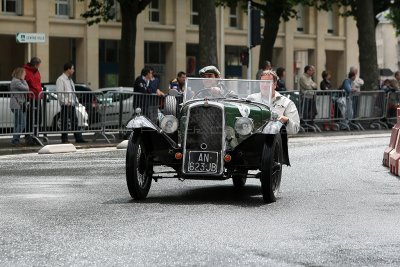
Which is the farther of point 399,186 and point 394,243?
point 399,186

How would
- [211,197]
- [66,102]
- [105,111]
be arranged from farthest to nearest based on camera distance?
[105,111]
[66,102]
[211,197]

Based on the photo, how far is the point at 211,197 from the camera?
1382cm

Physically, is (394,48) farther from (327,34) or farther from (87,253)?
(87,253)

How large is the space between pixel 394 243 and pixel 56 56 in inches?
1788

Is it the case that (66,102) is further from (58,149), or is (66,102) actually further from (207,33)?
(207,33)

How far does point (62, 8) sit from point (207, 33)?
20.0 metres

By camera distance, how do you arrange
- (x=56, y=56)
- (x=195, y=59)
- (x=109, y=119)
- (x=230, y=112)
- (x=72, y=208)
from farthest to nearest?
(x=195, y=59)
(x=56, y=56)
(x=109, y=119)
(x=230, y=112)
(x=72, y=208)

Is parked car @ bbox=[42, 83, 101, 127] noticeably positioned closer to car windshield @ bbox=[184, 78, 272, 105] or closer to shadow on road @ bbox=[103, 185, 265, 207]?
shadow on road @ bbox=[103, 185, 265, 207]

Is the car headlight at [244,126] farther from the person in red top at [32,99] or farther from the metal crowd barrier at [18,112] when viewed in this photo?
the person in red top at [32,99]

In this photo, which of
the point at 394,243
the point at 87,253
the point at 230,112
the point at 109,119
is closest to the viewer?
the point at 87,253

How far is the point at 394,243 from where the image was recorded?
31.4ft

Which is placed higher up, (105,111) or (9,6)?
(9,6)

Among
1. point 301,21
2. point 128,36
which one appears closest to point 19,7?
point 128,36

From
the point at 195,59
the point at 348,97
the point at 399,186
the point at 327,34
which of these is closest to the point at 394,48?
the point at 327,34
